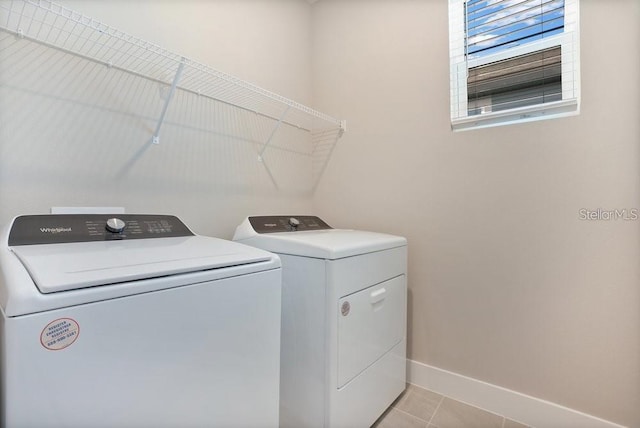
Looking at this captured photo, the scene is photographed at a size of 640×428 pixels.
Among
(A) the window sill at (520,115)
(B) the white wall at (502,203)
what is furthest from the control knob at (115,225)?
(A) the window sill at (520,115)

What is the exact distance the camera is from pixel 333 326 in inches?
47.3

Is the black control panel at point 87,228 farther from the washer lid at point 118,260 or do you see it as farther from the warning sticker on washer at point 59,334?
the warning sticker on washer at point 59,334

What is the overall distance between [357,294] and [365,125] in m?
1.22

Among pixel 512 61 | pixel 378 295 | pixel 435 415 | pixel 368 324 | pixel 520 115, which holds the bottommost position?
pixel 435 415

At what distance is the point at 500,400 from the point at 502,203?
1027 mm

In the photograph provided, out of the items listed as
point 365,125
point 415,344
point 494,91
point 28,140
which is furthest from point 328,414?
point 494,91

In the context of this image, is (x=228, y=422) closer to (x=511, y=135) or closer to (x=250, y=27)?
(x=511, y=135)

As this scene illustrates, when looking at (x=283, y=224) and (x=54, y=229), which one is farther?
(x=283, y=224)

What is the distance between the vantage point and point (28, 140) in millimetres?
1077

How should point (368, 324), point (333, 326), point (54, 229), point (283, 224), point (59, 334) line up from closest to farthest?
1. point (59, 334)
2. point (54, 229)
3. point (333, 326)
4. point (368, 324)
5. point (283, 224)

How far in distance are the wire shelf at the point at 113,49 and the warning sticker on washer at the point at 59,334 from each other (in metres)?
0.91

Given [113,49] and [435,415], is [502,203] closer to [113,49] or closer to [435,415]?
[435,415]

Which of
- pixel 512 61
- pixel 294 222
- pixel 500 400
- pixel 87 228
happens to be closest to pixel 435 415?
pixel 500 400

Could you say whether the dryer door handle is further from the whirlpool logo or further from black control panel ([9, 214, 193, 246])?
the whirlpool logo
